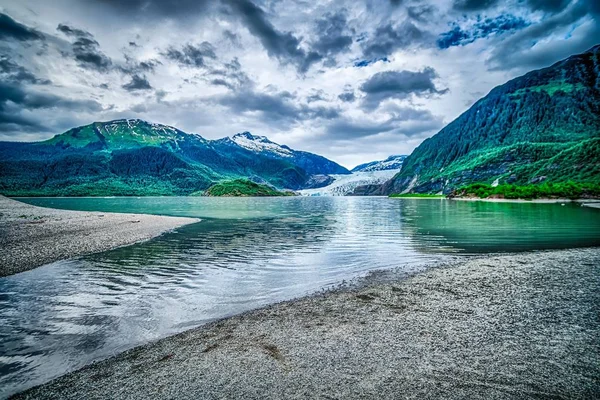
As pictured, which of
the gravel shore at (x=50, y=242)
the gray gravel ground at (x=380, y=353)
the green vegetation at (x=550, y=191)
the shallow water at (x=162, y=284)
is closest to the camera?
the gray gravel ground at (x=380, y=353)

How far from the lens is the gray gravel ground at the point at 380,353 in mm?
7117

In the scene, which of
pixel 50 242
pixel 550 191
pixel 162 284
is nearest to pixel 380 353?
pixel 162 284

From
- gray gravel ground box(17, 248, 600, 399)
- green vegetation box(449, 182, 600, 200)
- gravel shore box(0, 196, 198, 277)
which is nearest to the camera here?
gray gravel ground box(17, 248, 600, 399)

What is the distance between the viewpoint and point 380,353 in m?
8.73

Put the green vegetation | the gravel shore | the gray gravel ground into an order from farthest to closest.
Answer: the green vegetation
the gravel shore
the gray gravel ground

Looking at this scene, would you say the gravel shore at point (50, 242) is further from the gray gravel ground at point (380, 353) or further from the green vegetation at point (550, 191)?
the green vegetation at point (550, 191)

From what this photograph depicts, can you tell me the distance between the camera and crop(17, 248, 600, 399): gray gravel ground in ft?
23.4

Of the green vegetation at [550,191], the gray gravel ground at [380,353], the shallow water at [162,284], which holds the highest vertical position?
the green vegetation at [550,191]

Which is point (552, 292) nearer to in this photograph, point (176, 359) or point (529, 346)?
point (529, 346)

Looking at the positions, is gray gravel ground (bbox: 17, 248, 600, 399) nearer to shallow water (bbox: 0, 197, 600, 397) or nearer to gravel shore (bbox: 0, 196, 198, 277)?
shallow water (bbox: 0, 197, 600, 397)

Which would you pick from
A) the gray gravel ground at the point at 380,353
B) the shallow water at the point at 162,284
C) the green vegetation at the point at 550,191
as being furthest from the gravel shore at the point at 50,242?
the green vegetation at the point at 550,191

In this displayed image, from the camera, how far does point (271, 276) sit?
64.1ft

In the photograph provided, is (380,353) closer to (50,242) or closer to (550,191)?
(50,242)

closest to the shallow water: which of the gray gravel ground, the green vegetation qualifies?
the gray gravel ground
